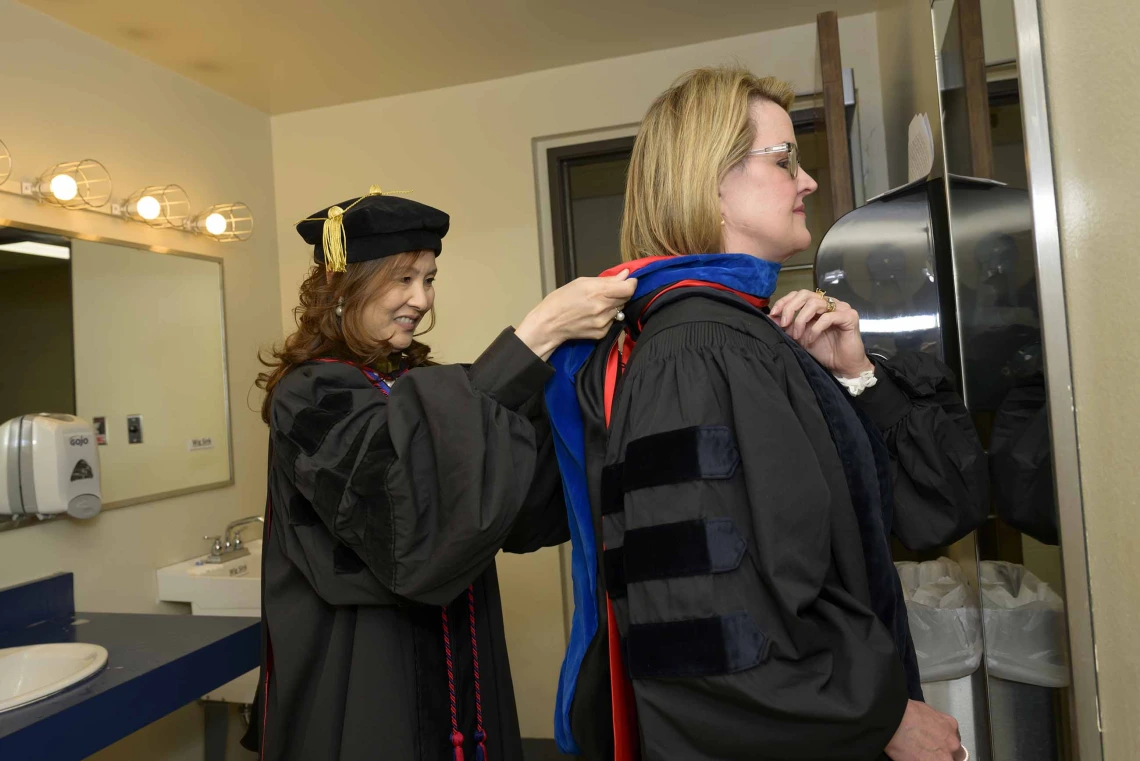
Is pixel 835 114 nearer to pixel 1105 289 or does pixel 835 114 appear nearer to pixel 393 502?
pixel 1105 289

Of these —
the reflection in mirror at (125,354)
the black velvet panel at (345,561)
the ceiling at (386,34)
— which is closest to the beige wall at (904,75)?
the ceiling at (386,34)

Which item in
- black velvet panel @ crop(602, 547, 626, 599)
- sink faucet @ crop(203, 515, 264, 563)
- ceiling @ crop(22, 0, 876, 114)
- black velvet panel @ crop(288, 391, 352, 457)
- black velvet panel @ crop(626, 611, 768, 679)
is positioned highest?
ceiling @ crop(22, 0, 876, 114)

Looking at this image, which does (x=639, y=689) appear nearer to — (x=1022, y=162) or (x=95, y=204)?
(x=1022, y=162)

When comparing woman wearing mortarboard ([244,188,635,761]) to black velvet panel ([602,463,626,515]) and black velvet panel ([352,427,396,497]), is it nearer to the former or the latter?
black velvet panel ([352,427,396,497])

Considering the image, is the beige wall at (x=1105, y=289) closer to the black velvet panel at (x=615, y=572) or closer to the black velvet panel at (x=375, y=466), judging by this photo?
the black velvet panel at (x=615, y=572)

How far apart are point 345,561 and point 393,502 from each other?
1.01ft

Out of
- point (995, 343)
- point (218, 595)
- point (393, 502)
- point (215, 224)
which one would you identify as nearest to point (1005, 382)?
point (995, 343)

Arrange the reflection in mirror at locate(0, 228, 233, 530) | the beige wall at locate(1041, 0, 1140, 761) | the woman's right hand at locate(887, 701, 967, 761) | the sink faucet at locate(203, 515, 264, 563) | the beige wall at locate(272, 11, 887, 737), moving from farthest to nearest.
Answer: the beige wall at locate(272, 11, 887, 737), the sink faucet at locate(203, 515, 264, 563), the reflection in mirror at locate(0, 228, 233, 530), the woman's right hand at locate(887, 701, 967, 761), the beige wall at locate(1041, 0, 1140, 761)

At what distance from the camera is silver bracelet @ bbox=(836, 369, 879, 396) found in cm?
133

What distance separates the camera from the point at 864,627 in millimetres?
934

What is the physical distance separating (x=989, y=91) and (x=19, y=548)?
2.75 m

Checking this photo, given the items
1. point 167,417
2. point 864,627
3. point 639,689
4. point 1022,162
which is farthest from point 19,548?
point 1022,162

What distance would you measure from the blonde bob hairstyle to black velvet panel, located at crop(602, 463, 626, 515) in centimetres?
37

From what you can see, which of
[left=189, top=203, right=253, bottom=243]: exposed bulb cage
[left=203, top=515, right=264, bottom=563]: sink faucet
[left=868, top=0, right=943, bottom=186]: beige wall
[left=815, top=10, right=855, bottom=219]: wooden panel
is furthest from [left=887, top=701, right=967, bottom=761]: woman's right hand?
[left=189, top=203, right=253, bottom=243]: exposed bulb cage
